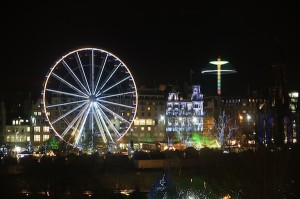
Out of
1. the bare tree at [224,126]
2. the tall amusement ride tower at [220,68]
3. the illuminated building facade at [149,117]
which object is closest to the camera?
the bare tree at [224,126]

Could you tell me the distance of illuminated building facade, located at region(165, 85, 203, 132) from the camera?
314 ft

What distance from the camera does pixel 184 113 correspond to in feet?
317

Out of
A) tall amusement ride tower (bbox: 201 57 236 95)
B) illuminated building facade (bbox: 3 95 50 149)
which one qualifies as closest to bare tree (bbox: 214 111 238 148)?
tall amusement ride tower (bbox: 201 57 236 95)

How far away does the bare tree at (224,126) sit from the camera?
293 ft

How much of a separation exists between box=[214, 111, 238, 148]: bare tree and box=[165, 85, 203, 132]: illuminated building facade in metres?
3.23

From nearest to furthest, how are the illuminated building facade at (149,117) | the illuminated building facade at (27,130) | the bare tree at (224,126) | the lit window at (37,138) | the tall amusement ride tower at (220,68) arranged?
1. the illuminated building facade at (27,130)
2. the lit window at (37,138)
3. the bare tree at (224,126)
4. the illuminated building facade at (149,117)
5. the tall amusement ride tower at (220,68)

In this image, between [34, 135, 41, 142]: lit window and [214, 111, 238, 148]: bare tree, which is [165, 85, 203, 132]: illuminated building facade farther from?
[34, 135, 41, 142]: lit window

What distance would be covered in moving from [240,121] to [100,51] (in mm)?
52240

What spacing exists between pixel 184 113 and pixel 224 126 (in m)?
6.62

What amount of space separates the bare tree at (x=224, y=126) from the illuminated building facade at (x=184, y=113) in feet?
10.6

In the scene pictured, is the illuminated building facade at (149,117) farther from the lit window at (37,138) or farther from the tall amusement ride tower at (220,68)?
the tall amusement ride tower at (220,68)

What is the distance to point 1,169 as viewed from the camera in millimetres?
42938

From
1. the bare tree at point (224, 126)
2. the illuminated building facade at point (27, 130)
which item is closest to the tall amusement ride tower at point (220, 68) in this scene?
the bare tree at point (224, 126)

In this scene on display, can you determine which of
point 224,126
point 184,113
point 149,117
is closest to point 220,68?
point 184,113
